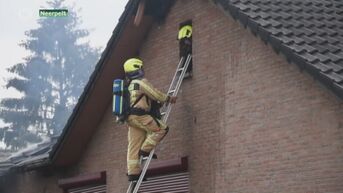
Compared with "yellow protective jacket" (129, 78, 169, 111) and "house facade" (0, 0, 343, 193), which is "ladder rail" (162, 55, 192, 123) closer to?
"house facade" (0, 0, 343, 193)

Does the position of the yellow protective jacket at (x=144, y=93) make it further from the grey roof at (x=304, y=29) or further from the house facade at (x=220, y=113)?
the grey roof at (x=304, y=29)

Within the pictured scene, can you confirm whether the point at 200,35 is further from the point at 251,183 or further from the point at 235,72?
the point at 251,183

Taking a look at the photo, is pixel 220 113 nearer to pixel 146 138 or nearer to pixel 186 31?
pixel 146 138

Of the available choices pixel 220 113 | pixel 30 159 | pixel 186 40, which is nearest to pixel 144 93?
pixel 220 113

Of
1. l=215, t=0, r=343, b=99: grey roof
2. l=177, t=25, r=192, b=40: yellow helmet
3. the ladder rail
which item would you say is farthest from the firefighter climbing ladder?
l=215, t=0, r=343, b=99: grey roof

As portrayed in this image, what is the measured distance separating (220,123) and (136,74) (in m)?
1.36

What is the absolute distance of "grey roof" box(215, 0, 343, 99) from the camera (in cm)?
745

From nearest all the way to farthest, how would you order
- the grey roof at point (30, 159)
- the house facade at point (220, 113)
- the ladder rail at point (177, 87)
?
the house facade at point (220, 113) < the ladder rail at point (177, 87) < the grey roof at point (30, 159)

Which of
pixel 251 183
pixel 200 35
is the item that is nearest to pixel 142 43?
pixel 200 35

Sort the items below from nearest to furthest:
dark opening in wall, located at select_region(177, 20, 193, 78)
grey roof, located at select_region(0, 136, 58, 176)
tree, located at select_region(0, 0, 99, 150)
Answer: dark opening in wall, located at select_region(177, 20, 193, 78) < grey roof, located at select_region(0, 136, 58, 176) < tree, located at select_region(0, 0, 99, 150)

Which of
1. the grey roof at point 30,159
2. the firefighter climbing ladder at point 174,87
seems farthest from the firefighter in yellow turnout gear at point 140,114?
the grey roof at point 30,159

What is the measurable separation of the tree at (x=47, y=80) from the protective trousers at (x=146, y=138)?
980 inches

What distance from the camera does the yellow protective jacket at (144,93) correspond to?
9273 mm

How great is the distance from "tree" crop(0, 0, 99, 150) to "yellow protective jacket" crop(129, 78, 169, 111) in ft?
82.5
